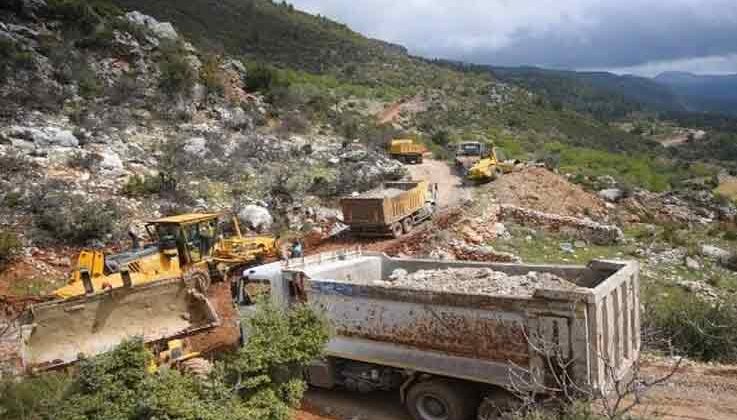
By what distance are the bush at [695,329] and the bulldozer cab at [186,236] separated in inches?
376

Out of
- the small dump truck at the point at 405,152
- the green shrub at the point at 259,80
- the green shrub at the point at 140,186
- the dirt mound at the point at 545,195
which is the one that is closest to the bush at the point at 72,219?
the green shrub at the point at 140,186

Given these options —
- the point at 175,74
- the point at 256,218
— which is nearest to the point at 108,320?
the point at 256,218

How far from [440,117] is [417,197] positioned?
3185 cm

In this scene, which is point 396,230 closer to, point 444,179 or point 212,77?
point 444,179

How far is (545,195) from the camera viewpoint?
24.5m

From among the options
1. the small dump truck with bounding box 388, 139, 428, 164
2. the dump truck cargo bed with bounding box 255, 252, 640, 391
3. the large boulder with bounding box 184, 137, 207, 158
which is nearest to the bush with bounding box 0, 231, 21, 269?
the large boulder with bounding box 184, 137, 207, 158

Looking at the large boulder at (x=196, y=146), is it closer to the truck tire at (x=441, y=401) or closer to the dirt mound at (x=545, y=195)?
the dirt mound at (x=545, y=195)

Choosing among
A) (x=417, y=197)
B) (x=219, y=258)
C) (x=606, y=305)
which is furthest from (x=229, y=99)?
(x=606, y=305)

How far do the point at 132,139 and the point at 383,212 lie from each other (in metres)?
12.2

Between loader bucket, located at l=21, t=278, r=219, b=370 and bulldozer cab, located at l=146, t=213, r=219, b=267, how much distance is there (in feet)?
7.35

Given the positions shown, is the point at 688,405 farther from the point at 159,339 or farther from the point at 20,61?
the point at 20,61

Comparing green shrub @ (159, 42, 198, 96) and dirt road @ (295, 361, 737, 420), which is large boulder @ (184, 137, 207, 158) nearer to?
green shrub @ (159, 42, 198, 96)

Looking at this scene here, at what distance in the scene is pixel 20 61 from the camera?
86.4 feet

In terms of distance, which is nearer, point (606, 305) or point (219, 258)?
point (606, 305)
